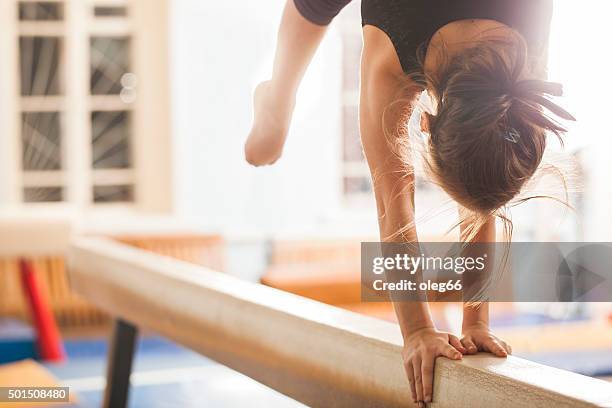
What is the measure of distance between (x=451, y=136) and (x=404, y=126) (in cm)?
9

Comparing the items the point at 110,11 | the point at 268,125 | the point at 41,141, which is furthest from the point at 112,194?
the point at 268,125

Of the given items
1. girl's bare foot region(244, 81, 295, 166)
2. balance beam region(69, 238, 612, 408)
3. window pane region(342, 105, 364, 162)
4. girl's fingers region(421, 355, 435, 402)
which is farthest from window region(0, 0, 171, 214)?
girl's fingers region(421, 355, 435, 402)

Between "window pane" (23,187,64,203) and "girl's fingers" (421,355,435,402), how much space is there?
402 cm

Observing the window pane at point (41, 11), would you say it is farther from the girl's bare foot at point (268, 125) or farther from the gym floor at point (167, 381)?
the girl's bare foot at point (268, 125)

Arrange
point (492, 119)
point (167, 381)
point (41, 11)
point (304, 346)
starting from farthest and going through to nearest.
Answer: point (41, 11) → point (167, 381) → point (304, 346) → point (492, 119)

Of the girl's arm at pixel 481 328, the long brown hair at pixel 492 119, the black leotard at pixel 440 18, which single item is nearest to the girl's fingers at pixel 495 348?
the girl's arm at pixel 481 328

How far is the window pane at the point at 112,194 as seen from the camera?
4926mm

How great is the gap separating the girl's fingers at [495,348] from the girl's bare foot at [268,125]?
484 mm

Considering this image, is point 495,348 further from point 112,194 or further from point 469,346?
point 112,194

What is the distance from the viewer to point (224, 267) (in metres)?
4.75

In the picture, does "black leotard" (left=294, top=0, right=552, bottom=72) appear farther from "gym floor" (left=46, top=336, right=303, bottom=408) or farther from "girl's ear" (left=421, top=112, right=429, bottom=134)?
"gym floor" (left=46, top=336, right=303, bottom=408)

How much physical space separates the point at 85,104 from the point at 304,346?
370 centimetres

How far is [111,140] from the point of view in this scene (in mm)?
4945

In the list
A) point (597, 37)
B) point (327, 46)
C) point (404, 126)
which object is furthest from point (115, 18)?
point (404, 126)
